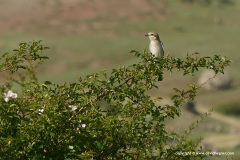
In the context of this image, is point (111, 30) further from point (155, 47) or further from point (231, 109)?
point (155, 47)

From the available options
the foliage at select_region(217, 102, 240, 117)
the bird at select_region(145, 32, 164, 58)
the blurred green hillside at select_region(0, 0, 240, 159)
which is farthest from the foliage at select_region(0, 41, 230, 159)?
the blurred green hillside at select_region(0, 0, 240, 159)

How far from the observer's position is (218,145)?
53938 millimetres

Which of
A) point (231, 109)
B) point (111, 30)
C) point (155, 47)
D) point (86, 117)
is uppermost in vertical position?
point (111, 30)

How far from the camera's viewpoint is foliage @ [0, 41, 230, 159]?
9.05 metres

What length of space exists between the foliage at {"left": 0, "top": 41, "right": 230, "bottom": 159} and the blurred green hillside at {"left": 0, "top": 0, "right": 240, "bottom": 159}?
206 feet

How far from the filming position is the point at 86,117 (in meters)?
9.38

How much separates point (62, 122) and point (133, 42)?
84.0 meters

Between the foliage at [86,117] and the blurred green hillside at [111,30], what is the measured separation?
62933mm

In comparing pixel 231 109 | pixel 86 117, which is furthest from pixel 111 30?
pixel 86 117

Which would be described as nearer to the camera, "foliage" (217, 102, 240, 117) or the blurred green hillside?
"foliage" (217, 102, 240, 117)

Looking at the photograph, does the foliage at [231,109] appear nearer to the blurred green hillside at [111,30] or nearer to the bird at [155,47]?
the blurred green hillside at [111,30]

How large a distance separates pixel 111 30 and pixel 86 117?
90.8m

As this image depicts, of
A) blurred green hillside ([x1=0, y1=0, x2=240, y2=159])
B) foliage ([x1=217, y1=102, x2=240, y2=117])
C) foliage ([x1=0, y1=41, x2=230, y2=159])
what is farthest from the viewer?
blurred green hillside ([x1=0, y1=0, x2=240, y2=159])

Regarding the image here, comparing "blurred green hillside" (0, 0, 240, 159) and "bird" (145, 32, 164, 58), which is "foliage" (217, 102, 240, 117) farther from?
"bird" (145, 32, 164, 58)
